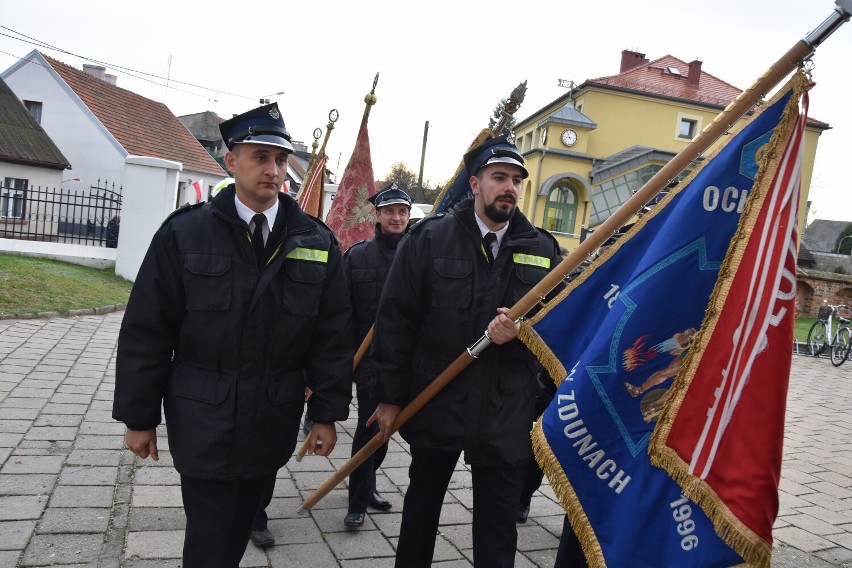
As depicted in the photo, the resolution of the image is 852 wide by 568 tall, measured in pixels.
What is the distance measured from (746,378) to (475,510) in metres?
1.39

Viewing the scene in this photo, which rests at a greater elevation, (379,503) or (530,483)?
(530,483)

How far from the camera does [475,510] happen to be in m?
3.13

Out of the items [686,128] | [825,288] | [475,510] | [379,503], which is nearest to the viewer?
[475,510]

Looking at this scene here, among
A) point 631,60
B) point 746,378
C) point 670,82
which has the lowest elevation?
point 746,378

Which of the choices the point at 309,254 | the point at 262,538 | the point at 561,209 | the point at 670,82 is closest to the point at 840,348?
the point at 262,538

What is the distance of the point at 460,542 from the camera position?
4.08 m

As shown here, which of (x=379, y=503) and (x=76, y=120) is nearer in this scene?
(x=379, y=503)

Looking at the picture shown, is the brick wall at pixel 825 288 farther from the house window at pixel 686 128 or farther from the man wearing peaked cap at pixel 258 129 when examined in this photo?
the man wearing peaked cap at pixel 258 129

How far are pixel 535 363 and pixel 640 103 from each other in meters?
36.9

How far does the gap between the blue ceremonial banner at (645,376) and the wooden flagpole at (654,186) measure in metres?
0.06

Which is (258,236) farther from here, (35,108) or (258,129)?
(35,108)

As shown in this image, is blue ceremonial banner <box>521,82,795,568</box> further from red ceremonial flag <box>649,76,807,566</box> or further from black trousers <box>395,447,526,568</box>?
black trousers <box>395,447,526,568</box>

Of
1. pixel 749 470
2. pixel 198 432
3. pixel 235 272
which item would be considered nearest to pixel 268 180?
pixel 235 272

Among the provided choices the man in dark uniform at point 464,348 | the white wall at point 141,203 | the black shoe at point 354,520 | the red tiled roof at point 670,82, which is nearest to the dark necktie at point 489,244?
the man in dark uniform at point 464,348
